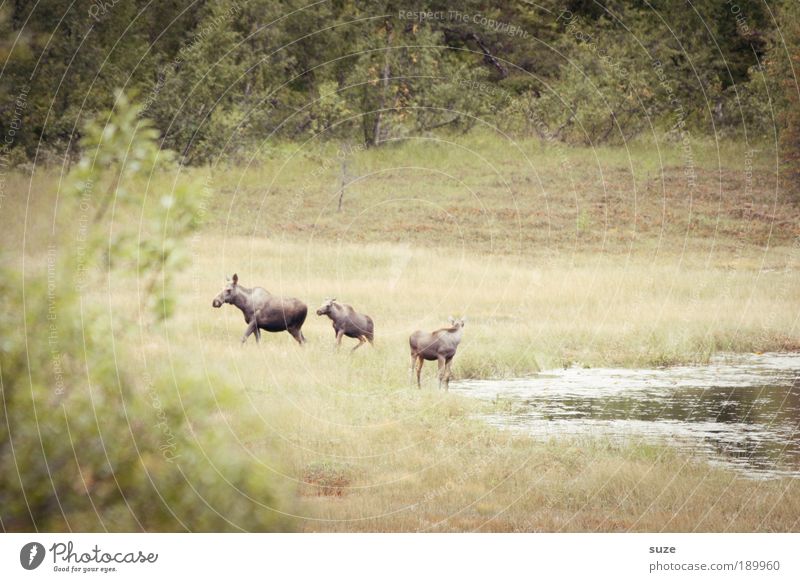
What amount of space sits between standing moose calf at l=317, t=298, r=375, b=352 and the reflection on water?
5.57ft

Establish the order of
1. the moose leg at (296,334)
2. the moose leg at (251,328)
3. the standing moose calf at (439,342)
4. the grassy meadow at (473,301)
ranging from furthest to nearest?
the moose leg at (296,334) < the moose leg at (251,328) < the standing moose calf at (439,342) < the grassy meadow at (473,301)

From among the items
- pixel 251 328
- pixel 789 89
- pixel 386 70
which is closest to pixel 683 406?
pixel 251 328

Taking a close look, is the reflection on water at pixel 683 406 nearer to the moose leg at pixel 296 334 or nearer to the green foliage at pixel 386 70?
the moose leg at pixel 296 334

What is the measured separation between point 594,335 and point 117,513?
13695mm

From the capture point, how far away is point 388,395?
48.8ft

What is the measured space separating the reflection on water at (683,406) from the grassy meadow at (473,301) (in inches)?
21.5

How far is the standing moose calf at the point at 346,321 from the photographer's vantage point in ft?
56.3

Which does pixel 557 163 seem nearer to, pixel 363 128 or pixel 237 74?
pixel 363 128

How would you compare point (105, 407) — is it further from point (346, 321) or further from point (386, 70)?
point (386, 70)

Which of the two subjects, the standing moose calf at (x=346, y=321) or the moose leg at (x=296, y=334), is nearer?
the standing moose calf at (x=346, y=321)

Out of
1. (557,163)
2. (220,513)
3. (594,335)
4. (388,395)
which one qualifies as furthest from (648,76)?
(220,513)

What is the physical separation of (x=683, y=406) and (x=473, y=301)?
714 centimetres

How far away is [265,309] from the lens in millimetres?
17469

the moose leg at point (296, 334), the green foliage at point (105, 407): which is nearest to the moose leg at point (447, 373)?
the moose leg at point (296, 334)
